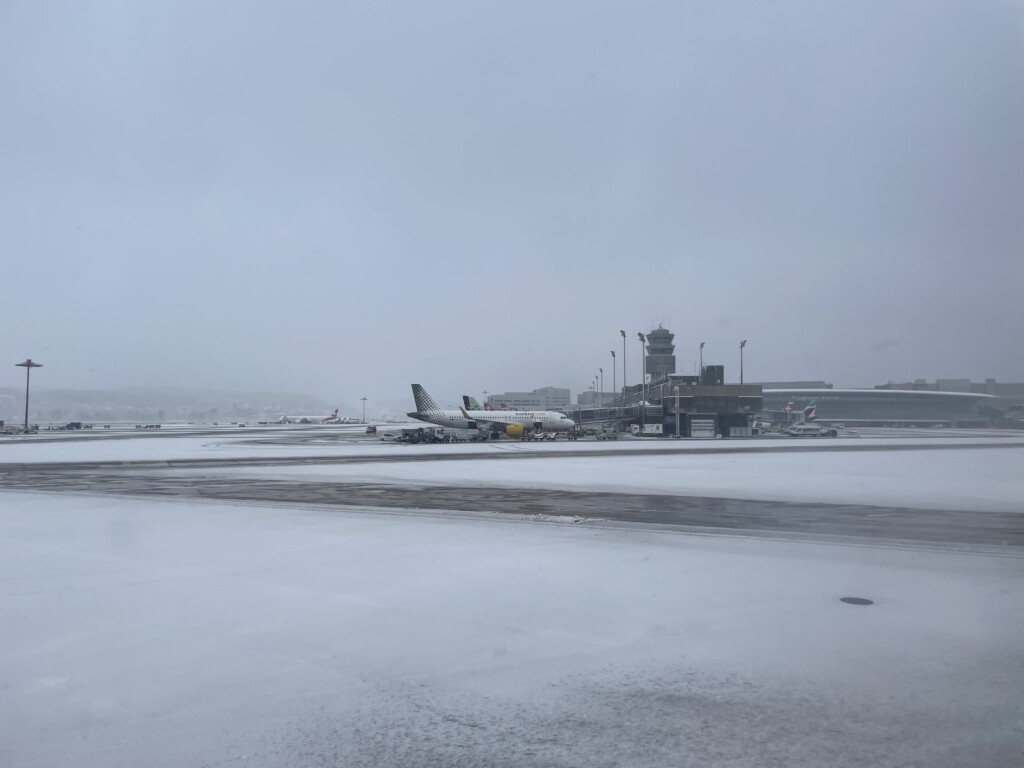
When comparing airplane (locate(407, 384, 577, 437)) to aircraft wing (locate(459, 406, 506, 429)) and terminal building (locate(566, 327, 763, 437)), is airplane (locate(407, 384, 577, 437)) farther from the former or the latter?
terminal building (locate(566, 327, 763, 437))

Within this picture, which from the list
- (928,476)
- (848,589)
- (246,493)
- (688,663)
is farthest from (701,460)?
(688,663)

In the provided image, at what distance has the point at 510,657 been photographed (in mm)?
6879

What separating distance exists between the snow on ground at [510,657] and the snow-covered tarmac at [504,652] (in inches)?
1.3

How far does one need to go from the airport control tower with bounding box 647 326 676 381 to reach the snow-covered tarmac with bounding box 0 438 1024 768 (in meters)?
118

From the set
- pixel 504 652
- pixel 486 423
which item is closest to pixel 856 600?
pixel 504 652

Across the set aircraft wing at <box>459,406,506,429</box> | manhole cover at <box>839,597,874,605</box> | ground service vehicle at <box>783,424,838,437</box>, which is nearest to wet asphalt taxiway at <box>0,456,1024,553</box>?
manhole cover at <box>839,597,874,605</box>

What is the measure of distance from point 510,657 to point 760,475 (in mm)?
23358

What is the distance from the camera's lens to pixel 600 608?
8648 millimetres

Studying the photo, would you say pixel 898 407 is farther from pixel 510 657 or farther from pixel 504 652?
pixel 510 657

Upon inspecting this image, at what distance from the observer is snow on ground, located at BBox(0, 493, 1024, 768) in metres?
5.07

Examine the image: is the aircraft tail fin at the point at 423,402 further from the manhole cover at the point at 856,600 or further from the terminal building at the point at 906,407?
the terminal building at the point at 906,407

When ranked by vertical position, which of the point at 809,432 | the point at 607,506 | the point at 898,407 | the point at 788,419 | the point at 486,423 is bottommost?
the point at 607,506

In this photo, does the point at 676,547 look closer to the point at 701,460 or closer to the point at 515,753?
the point at 515,753

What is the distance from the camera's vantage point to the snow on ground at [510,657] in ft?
16.6
